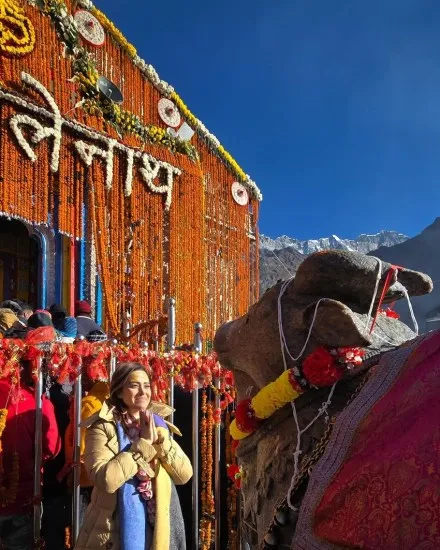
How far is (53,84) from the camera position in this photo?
7.52 metres

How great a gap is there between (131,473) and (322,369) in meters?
1.42

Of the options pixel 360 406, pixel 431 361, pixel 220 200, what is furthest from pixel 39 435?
pixel 220 200

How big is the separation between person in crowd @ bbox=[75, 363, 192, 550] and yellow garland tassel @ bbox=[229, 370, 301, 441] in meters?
1.12

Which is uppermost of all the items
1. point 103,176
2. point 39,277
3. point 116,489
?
point 103,176

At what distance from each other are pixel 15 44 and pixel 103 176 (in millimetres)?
2093

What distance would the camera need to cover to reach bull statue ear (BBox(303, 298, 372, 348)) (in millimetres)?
1662

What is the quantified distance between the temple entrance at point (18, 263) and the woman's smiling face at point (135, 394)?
21.9 feet

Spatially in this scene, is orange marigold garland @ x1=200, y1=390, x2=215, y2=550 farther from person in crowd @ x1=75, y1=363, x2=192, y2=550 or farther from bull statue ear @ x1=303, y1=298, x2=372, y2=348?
bull statue ear @ x1=303, y1=298, x2=372, y2=348

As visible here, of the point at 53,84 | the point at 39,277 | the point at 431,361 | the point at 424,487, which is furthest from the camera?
the point at 39,277

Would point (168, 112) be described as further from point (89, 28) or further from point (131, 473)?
point (131, 473)

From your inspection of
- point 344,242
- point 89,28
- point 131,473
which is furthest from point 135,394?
point 344,242

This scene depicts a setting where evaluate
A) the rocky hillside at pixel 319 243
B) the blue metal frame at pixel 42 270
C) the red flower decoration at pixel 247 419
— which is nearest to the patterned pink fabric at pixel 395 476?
the red flower decoration at pixel 247 419

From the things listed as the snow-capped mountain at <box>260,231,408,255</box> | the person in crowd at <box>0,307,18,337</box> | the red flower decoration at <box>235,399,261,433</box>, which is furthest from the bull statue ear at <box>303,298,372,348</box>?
the snow-capped mountain at <box>260,231,408,255</box>

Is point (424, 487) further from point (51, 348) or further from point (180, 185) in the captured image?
point (180, 185)
